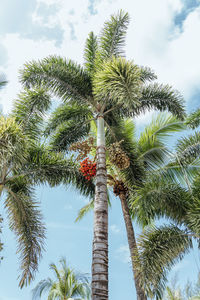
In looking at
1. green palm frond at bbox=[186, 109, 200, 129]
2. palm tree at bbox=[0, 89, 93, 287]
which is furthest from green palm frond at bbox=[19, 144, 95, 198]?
green palm frond at bbox=[186, 109, 200, 129]

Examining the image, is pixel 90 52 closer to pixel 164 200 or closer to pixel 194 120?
pixel 194 120

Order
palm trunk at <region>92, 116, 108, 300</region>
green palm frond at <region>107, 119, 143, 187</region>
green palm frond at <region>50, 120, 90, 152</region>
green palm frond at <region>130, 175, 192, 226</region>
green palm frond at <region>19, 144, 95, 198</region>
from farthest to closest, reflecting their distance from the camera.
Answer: green palm frond at <region>50, 120, 90, 152</region>
green palm frond at <region>107, 119, 143, 187</region>
green palm frond at <region>19, 144, 95, 198</region>
green palm frond at <region>130, 175, 192, 226</region>
palm trunk at <region>92, 116, 108, 300</region>

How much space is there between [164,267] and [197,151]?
4400 millimetres

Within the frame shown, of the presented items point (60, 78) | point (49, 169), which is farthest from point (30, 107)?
point (49, 169)

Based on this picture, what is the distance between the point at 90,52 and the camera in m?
9.85

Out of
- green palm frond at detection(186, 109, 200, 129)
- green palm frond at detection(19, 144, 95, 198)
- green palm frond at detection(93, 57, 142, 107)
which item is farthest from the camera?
green palm frond at detection(186, 109, 200, 129)

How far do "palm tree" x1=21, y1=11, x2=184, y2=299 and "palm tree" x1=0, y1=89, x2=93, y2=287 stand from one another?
736 millimetres

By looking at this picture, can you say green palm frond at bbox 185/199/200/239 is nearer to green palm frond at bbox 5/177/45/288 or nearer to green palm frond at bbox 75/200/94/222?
green palm frond at bbox 5/177/45/288

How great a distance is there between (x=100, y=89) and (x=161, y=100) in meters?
2.76

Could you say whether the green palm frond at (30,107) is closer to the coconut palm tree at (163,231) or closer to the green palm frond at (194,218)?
the coconut palm tree at (163,231)

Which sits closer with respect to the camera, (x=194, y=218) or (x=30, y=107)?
(x=194, y=218)

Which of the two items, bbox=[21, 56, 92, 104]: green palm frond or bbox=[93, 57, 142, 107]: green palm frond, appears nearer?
bbox=[93, 57, 142, 107]: green palm frond

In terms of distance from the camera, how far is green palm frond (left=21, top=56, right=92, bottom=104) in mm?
8086

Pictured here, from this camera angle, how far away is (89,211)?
1334cm
